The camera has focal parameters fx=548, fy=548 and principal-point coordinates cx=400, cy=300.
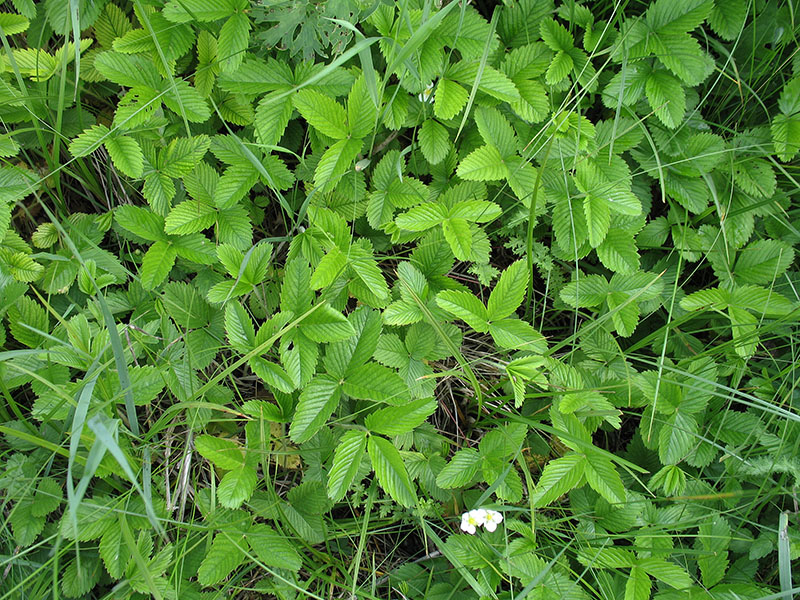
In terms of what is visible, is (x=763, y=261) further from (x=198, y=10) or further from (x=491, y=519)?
(x=198, y=10)

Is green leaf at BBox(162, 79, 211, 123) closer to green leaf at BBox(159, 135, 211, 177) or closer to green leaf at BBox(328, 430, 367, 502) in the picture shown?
green leaf at BBox(159, 135, 211, 177)

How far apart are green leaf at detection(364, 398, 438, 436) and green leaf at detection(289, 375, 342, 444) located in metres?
0.17

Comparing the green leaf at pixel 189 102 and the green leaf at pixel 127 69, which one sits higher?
the green leaf at pixel 127 69

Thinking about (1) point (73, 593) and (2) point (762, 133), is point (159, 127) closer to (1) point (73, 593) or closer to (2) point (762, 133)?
(1) point (73, 593)

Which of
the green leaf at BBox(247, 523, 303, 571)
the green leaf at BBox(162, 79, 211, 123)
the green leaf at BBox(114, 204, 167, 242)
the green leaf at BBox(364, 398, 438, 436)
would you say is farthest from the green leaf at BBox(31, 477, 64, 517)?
the green leaf at BBox(162, 79, 211, 123)

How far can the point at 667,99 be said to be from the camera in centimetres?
214

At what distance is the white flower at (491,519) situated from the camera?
1.90 m

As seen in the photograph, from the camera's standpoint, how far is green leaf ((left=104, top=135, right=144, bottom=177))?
1978 millimetres

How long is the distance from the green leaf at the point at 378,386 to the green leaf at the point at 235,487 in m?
0.43

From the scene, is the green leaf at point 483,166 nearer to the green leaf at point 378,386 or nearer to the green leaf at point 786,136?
the green leaf at point 378,386

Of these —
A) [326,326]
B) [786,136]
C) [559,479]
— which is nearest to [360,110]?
[326,326]

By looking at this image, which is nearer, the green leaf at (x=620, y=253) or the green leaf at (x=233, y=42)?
the green leaf at (x=233, y=42)

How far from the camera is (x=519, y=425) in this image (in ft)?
6.64

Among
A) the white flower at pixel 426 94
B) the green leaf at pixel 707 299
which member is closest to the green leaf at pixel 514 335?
the green leaf at pixel 707 299
